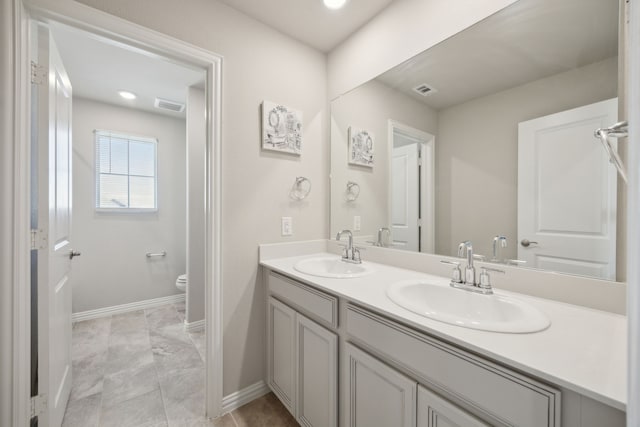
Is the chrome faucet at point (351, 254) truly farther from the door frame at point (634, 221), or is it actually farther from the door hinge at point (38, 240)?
the door hinge at point (38, 240)

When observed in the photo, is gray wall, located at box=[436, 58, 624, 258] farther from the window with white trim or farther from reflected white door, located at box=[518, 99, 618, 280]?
the window with white trim

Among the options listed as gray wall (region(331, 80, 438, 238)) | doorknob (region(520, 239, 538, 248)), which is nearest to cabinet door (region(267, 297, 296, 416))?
gray wall (region(331, 80, 438, 238))

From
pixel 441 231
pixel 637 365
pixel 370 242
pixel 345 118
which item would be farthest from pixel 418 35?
pixel 637 365

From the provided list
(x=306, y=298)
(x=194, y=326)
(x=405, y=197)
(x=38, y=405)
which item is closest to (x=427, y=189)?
(x=405, y=197)

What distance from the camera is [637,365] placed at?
38 cm

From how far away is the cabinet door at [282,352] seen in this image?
1.42 meters

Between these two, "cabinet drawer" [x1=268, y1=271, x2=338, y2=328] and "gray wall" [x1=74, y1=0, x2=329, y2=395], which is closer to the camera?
"cabinet drawer" [x1=268, y1=271, x2=338, y2=328]

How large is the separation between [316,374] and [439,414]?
624mm

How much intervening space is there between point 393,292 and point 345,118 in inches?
52.9

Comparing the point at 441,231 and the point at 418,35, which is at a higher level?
the point at 418,35

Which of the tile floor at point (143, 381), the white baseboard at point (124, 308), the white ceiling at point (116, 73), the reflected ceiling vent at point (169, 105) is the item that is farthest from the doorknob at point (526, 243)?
the white baseboard at point (124, 308)

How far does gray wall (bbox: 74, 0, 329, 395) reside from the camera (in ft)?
5.05

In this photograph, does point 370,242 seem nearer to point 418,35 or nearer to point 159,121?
point 418,35

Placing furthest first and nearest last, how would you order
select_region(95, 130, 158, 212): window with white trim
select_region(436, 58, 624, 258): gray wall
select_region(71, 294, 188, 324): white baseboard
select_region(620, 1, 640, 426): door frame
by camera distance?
select_region(95, 130, 158, 212): window with white trim → select_region(71, 294, 188, 324): white baseboard → select_region(436, 58, 624, 258): gray wall → select_region(620, 1, 640, 426): door frame
